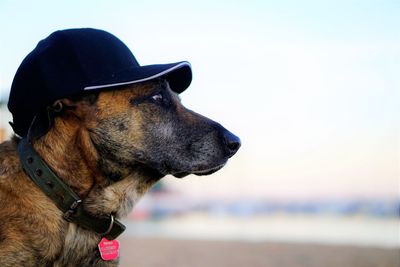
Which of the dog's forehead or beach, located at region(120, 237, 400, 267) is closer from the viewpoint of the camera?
the dog's forehead

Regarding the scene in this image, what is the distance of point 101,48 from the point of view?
10.6 ft

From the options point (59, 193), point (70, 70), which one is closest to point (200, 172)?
point (59, 193)

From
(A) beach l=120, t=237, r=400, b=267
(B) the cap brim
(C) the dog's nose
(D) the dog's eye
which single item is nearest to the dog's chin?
(C) the dog's nose

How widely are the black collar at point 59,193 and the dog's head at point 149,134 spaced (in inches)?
9.7

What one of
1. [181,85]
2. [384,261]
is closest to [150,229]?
[384,261]

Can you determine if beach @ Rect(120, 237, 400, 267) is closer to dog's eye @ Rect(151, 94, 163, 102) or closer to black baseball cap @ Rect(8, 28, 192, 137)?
dog's eye @ Rect(151, 94, 163, 102)

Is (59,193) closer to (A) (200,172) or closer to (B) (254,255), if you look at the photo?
(A) (200,172)

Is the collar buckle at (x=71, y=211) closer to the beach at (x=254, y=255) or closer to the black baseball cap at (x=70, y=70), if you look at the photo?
the black baseball cap at (x=70, y=70)

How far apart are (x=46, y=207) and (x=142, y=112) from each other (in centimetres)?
75

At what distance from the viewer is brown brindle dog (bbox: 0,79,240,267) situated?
Answer: 118 inches

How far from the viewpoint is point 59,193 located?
3.08 meters

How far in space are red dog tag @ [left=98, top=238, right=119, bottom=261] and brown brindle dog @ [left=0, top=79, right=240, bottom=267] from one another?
32 millimetres

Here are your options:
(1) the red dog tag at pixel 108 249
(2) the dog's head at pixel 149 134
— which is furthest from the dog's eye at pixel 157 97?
Answer: (1) the red dog tag at pixel 108 249

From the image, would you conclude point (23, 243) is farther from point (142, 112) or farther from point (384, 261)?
point (384, 261)
